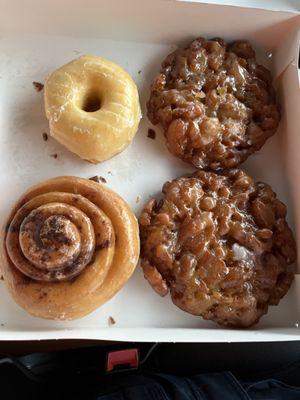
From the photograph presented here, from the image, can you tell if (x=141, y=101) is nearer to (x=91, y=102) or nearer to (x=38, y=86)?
(x=91, y=102)

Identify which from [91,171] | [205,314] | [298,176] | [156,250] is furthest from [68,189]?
[298,176]

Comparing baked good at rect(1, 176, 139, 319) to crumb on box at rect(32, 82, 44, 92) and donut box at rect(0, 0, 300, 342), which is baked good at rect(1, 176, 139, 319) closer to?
donut box at rect(0, 0, 300, 342)

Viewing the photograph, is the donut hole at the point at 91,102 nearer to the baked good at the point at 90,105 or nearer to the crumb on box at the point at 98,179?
the baked good at the point at 90,105

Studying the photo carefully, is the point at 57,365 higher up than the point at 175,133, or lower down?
lower down

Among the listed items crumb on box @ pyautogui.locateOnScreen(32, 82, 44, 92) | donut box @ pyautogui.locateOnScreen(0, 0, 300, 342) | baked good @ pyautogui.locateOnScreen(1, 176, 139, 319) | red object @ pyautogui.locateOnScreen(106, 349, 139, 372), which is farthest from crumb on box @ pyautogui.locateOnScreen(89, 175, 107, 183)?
red object @ pyautogui.locateOnScreen(106, 349, 139, 372)

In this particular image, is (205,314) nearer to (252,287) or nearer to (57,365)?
(252,287)

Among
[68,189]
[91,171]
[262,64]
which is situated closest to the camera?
[68,189]

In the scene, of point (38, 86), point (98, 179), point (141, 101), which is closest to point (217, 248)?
point (98, 179)

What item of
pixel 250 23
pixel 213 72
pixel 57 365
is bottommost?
pixel 57 365
